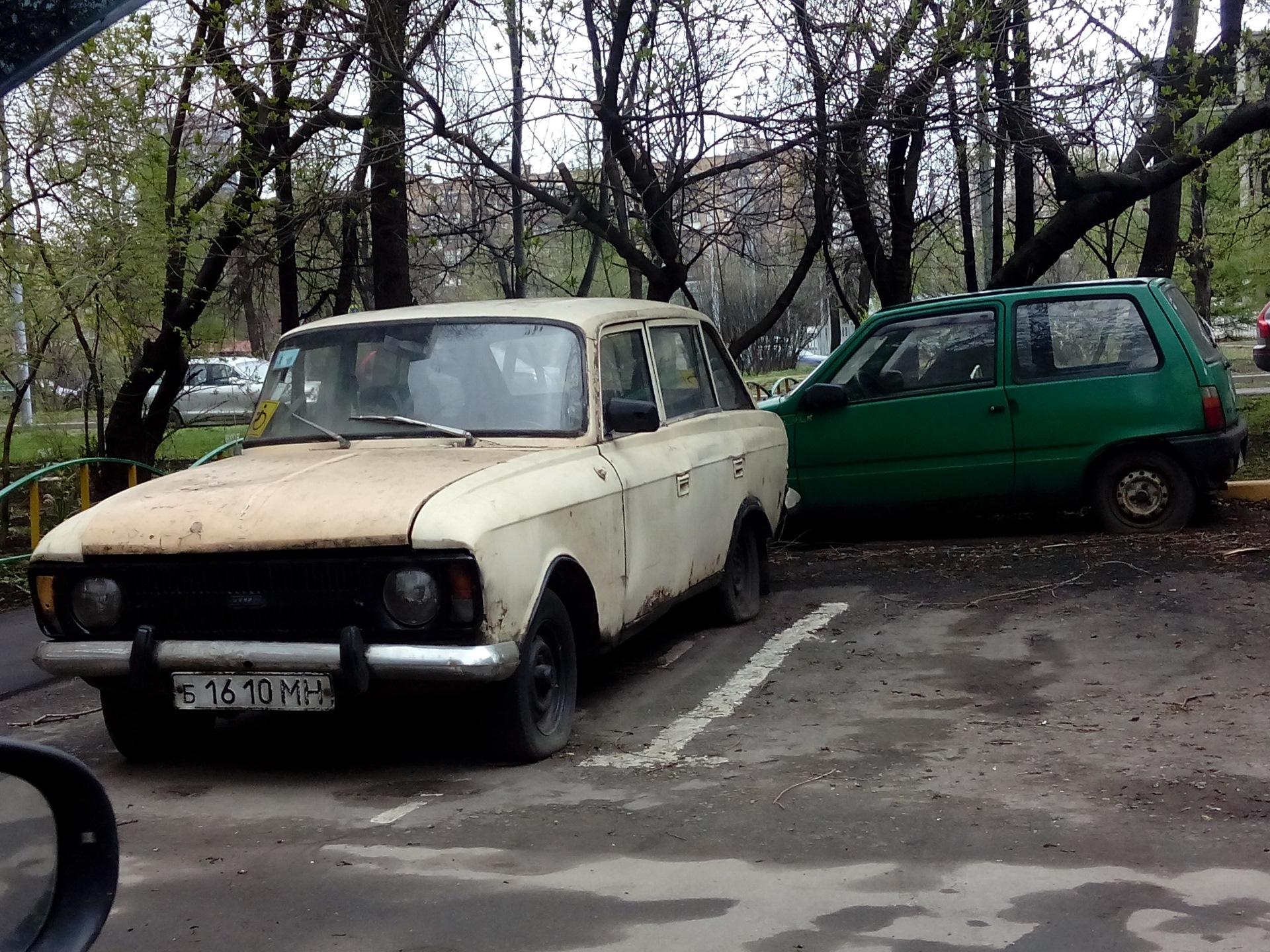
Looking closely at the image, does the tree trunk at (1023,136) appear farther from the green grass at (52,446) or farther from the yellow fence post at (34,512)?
the green grass at (52,446)

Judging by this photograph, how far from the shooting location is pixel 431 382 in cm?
610

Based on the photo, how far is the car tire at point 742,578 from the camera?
756 centimetres

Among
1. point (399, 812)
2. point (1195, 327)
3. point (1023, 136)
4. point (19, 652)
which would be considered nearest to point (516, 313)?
point (399, 812)

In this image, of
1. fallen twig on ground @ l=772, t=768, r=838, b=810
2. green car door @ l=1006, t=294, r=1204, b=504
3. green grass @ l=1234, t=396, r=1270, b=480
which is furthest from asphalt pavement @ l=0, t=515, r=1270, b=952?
green grass @ l=1234, t=396, r=1270, b=480

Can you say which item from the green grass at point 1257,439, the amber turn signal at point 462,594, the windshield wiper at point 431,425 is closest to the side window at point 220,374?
the green grass at point 1257,439

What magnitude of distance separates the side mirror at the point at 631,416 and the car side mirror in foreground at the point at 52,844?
4029mm

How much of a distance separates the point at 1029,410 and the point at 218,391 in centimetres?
2335

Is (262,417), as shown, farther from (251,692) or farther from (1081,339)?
(1081,339)

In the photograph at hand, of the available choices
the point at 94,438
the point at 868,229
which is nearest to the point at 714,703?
the point at 868,229

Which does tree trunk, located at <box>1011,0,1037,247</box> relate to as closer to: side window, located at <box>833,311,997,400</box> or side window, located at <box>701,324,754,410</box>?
side window, located at <box>833,311,997,400</box>

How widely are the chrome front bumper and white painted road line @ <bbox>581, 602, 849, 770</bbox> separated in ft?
2.43

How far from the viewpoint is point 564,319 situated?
627 centimetres

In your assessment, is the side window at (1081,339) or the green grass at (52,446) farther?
the green grass at (52,446)

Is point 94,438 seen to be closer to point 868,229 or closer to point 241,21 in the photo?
point 241,21
